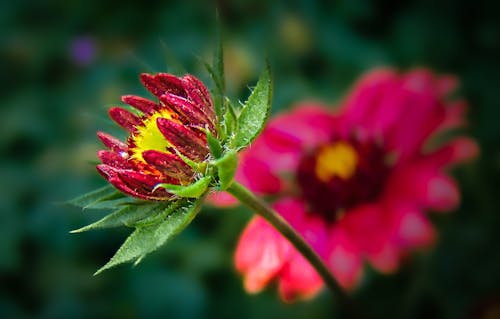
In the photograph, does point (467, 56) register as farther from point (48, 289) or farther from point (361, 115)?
point (48, 289)

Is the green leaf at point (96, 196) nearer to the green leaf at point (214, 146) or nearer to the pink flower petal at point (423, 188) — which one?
the green leaf at point (214, 146)

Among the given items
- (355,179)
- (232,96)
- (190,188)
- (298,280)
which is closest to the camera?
(190,188)

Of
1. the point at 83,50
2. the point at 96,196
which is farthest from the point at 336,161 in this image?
the point at 83,50

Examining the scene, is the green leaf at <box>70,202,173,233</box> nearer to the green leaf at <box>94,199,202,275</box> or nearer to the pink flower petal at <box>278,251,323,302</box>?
the green leaf at <box>94,199,202,275</box>

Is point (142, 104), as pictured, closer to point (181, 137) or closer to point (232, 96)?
point (181, 137)

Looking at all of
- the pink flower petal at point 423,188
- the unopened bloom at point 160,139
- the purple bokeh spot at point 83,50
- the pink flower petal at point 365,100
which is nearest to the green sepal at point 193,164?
the unopened bloom at point 160,139

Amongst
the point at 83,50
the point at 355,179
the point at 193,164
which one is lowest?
the point at 355,179

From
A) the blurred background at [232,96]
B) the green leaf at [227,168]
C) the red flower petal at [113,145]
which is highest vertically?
the red flower petal at [113,145]
